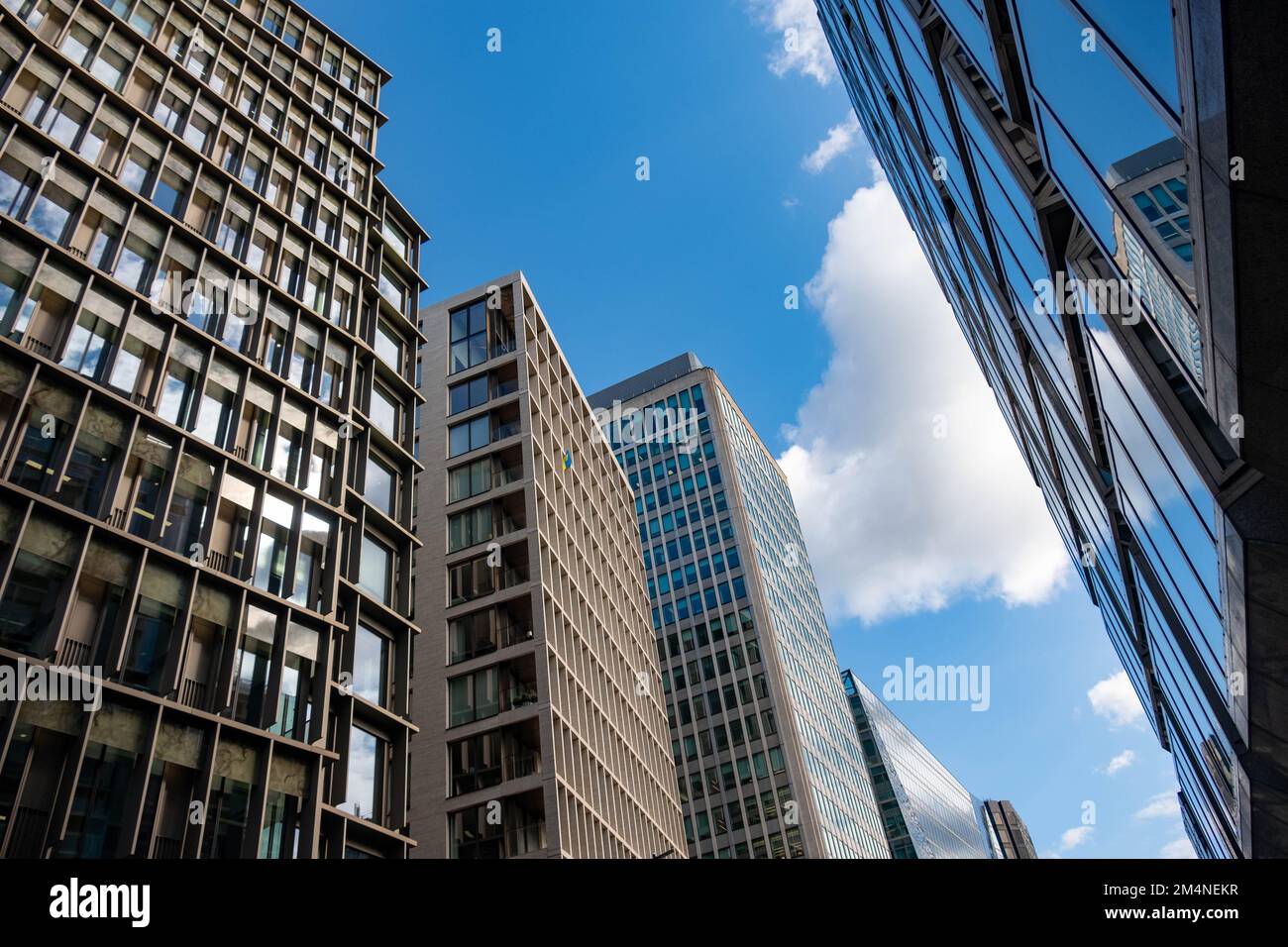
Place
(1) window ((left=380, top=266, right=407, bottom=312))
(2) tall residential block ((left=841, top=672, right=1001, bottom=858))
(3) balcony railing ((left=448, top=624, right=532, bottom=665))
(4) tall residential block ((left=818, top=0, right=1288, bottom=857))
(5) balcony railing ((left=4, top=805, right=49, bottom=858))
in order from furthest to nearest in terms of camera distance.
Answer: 1. (2) tall residential block ((left=841, top=672, right=1001, bottom=858))
2. (3) balcony railing ((left=448, top=624, right=532, bottom=665))
3. (1) window ((left=380, top=266, right=407, bottom=312))
4. (5) balcony railing ((left=4, top=805, right=49, bottom=858))
5. (4) tall residential block ((left=818, top=0, right=1288, bottom=857))

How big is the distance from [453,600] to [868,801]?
73.5 metres

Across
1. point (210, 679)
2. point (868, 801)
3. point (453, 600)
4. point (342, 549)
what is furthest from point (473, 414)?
point (868, 801)

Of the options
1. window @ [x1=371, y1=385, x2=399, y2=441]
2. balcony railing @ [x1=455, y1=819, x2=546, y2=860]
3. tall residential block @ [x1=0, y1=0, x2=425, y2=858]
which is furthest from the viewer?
balcony railing @ [x1=455, y1=819, x2=546, y2=860]

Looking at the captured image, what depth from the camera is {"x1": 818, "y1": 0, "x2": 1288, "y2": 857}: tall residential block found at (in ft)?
19.4

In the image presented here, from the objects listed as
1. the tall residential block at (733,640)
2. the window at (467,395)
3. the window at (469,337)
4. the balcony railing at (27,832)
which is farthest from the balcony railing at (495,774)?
the tall residential block at (733,640)

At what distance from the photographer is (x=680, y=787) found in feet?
272

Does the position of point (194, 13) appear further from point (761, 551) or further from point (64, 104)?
point (761, 551)

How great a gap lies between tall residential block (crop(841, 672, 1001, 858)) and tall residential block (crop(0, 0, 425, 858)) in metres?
94.1

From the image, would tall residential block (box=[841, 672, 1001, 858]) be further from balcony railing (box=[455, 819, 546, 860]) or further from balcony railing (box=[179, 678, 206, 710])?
balcony railing (box=[179, 678, 206, 710])

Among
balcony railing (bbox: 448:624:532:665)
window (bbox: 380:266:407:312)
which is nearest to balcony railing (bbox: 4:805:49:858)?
balcony railing (bbox: 448:624:532:665)

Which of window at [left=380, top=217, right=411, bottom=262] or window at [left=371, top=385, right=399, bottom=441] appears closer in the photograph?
window at [left=371, top=385, right=399, bottom=441]

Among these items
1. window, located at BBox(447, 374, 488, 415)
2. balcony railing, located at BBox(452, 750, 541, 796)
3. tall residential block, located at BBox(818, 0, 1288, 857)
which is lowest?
tall residential block, located at BBox(818, 0, 1288, 857)

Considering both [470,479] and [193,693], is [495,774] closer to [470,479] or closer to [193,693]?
[470,479]

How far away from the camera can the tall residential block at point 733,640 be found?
3110 inches
